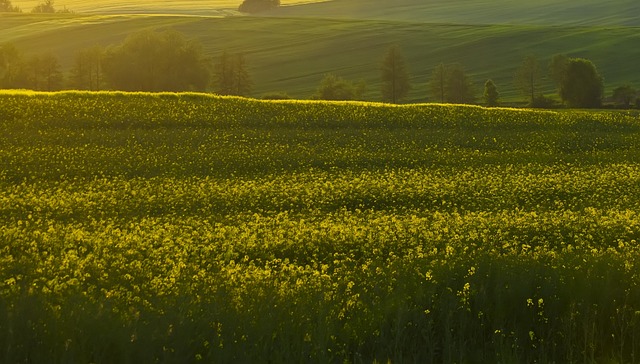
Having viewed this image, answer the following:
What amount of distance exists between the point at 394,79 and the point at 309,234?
2972 inches

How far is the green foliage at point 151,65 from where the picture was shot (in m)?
81.1

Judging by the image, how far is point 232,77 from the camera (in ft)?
295

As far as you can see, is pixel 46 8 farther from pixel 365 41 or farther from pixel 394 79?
pixel 394 79

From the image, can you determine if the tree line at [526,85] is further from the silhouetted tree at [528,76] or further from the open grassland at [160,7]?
the open grassland at [160,7]

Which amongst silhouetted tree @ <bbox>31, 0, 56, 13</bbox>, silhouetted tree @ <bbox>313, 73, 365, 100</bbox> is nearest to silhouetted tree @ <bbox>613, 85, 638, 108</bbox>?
silhouetted tree @ <bbox>313, 73, 365, 100</bbox>

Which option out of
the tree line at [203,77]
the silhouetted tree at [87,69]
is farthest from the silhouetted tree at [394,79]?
the silhouetted tree at [87,69]

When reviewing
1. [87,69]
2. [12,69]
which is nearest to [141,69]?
[87,69]

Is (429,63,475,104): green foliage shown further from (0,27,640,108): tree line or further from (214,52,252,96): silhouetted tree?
(214,52,252,96): silhouetted tree

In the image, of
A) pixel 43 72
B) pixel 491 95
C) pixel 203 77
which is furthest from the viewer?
pixel 43 72

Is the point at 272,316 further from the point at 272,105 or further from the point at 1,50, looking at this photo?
the point at 1,50

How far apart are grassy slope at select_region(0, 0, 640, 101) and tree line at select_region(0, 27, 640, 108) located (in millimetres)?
6723

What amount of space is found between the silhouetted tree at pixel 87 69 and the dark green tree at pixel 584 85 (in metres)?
45.1

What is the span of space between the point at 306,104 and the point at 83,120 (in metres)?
12.5

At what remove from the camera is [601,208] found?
72.9ft
